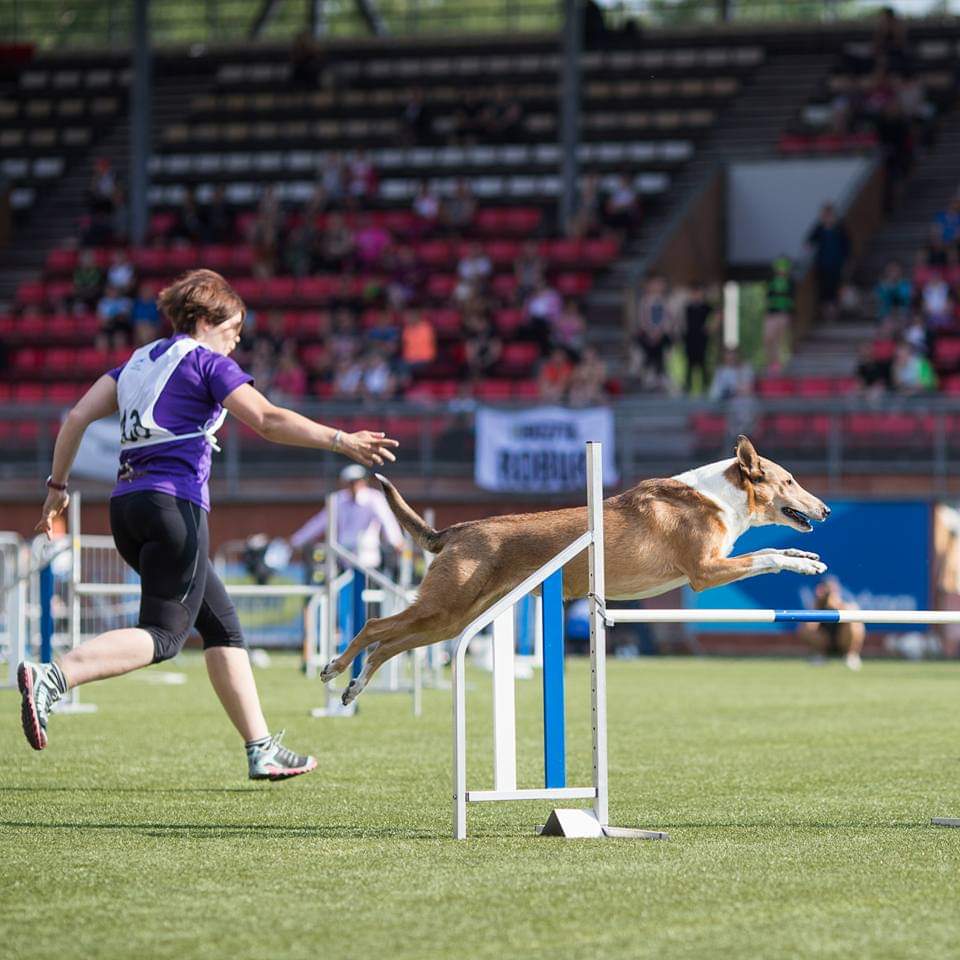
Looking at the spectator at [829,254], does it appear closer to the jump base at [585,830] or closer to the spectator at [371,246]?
the spectator at [371,246]

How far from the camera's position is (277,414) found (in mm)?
6336

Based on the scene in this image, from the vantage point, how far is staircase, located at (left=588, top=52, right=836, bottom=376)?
87.5 feet

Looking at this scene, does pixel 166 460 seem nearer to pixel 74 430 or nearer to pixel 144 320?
pixel 74 430

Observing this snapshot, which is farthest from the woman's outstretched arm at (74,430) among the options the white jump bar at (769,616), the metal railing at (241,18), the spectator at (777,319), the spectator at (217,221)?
the metal railing at (241,18)

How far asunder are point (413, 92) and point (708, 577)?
27.0 metres

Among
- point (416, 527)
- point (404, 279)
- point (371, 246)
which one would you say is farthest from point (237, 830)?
point (371, 246)

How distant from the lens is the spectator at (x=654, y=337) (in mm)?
24406

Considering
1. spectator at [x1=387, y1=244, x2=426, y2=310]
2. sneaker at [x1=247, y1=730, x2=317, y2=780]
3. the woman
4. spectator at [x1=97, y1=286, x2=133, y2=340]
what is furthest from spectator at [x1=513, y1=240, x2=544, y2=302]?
the woman

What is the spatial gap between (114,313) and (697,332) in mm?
8890

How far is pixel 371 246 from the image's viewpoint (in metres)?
28.5

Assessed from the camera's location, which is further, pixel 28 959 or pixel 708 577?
pixel 708 577

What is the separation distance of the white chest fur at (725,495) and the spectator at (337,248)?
69.0 ft

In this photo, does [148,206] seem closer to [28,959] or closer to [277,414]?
[277,414]

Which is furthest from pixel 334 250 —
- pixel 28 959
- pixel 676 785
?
pixel 28 959
